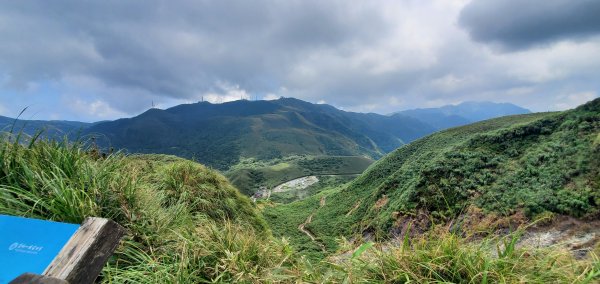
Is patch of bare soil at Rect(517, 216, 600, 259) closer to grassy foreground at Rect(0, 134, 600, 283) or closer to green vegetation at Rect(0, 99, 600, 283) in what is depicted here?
green vegetation at Rect(0, 99, 600, 283)

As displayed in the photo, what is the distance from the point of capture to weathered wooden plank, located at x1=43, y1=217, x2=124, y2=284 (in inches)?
108

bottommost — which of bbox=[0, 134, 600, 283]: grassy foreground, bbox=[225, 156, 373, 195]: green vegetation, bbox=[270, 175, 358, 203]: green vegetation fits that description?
bbox=[270, 175, 358, 203]: green vegetation

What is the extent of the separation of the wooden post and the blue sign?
70 mm

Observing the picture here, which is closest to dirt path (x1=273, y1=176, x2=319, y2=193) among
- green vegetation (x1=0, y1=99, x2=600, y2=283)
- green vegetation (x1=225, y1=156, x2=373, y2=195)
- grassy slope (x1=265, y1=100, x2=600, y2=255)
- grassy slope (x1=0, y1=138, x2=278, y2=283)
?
green vegetation (x1=225, y1=156, x2=373, y2=195)

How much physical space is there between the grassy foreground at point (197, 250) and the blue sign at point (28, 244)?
0.68 metres

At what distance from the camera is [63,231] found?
2998 mm

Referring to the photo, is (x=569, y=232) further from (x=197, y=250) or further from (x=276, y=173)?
(x=276, y=173)

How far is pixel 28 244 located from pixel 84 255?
1.73 ft

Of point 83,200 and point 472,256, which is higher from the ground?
point 83,200

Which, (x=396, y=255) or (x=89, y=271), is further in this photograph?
(x=396, y=255)

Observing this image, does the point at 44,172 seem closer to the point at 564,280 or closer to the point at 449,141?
the point at 564,280

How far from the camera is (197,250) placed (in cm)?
400

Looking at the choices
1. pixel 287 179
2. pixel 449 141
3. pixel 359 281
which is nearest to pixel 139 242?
pixel 359 281

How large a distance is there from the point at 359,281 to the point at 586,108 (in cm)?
5884
